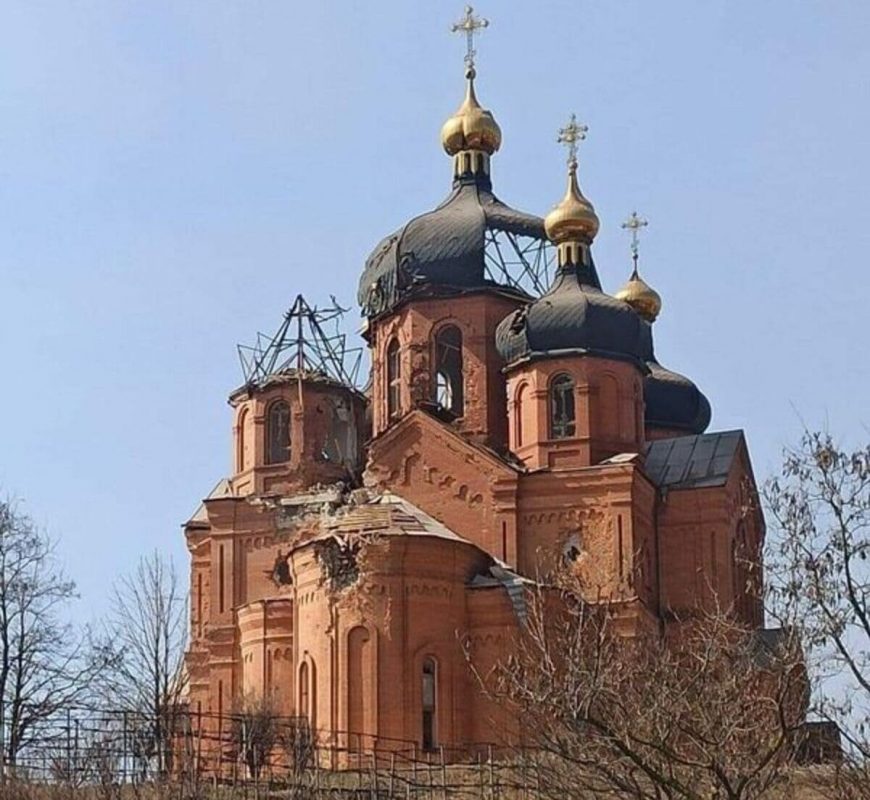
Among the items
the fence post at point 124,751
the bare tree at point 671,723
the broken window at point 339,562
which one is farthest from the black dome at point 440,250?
the bare tree at point 671,723

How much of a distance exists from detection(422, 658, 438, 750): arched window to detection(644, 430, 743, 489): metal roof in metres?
6.53

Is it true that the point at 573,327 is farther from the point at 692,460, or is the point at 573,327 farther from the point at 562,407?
the point at 692,460

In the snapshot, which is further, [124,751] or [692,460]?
[692,460]

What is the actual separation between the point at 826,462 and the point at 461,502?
21404mm

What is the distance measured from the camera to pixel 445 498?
36.4 m

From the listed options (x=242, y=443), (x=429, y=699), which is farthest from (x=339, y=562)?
(x=242, y=443)

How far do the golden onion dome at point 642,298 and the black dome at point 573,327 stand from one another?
8.75 m

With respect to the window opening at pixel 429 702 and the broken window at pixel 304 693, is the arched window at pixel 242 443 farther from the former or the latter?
the window opening at pixel 429 702

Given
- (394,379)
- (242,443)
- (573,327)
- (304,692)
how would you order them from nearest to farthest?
(304,692) < (573,327) < (242,443) < (394,379)

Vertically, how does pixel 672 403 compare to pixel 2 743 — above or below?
above

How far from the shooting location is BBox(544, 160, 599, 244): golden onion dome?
126 feet

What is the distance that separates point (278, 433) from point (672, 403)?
9808 millimetres

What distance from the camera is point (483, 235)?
126 feet

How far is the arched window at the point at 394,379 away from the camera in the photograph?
127 ft
